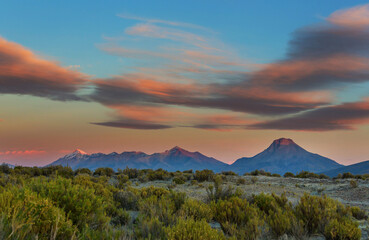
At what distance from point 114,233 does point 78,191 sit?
236 centimetres

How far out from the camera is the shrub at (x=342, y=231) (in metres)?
8.19

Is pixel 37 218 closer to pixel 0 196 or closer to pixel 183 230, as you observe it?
pixel 0 196

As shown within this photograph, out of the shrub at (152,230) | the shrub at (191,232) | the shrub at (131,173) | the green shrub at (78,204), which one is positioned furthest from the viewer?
the shrub at (131,173)

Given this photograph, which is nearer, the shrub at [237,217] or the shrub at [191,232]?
the shrub at [191,232]

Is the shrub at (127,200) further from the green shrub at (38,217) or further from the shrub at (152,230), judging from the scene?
the green shrub at (38,217)

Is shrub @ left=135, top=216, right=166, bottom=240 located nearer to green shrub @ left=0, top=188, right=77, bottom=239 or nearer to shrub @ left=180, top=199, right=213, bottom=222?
green shrub @ left=0, top=188, right=77, bottom=239

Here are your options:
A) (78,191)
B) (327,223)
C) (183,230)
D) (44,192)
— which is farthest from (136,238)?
(327,223)

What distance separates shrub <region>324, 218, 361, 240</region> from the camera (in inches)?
322

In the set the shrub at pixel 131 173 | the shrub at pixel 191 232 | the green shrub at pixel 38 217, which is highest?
the green shrub at pixel 38 217

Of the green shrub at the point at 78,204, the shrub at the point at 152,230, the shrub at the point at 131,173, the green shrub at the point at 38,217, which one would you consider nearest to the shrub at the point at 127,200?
the green shrub at the point at 78,204

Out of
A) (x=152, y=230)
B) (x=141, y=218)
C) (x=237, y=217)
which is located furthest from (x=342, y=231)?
(x=141, y=218)

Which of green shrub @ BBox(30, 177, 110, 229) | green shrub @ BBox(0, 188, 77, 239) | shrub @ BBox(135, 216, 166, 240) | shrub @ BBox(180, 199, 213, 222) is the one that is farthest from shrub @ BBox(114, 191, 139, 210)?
green shrub @ BBox(0, 188, 77, 239)

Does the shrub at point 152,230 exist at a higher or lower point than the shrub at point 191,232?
lower

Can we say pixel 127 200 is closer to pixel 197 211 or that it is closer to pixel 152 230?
pixel 197 211
